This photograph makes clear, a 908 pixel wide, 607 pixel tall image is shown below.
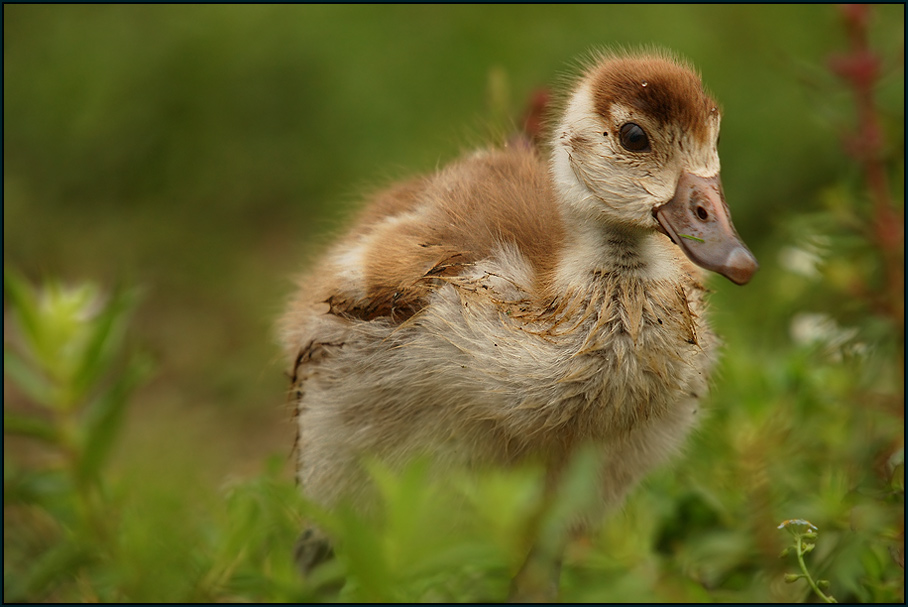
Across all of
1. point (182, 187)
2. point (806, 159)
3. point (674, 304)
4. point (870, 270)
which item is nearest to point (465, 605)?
point (674, 304)

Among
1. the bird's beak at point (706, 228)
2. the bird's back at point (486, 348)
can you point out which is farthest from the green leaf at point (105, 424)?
the bird's beak at point (706, 228)

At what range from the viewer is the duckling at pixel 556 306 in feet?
5.51

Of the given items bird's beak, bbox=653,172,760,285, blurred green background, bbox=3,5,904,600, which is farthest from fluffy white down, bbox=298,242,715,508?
blurred green background, bbox=3,5,904,600

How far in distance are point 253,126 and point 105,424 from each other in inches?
122

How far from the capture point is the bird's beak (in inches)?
62.7

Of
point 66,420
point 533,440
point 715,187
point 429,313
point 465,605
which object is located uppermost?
point 715,187

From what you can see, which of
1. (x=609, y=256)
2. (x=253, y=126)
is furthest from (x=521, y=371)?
(x=253, y=126)

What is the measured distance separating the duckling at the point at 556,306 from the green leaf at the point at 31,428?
20.7 inches

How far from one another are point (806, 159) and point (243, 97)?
8.82 ft

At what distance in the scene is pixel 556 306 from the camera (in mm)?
1736

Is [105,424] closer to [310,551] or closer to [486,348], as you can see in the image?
[310,551]

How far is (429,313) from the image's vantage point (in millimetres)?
1771

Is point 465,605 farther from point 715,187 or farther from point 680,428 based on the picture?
point 715,187

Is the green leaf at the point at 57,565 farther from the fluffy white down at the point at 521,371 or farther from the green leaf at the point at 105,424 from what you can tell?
the fluffy white down at the point at 521,371
